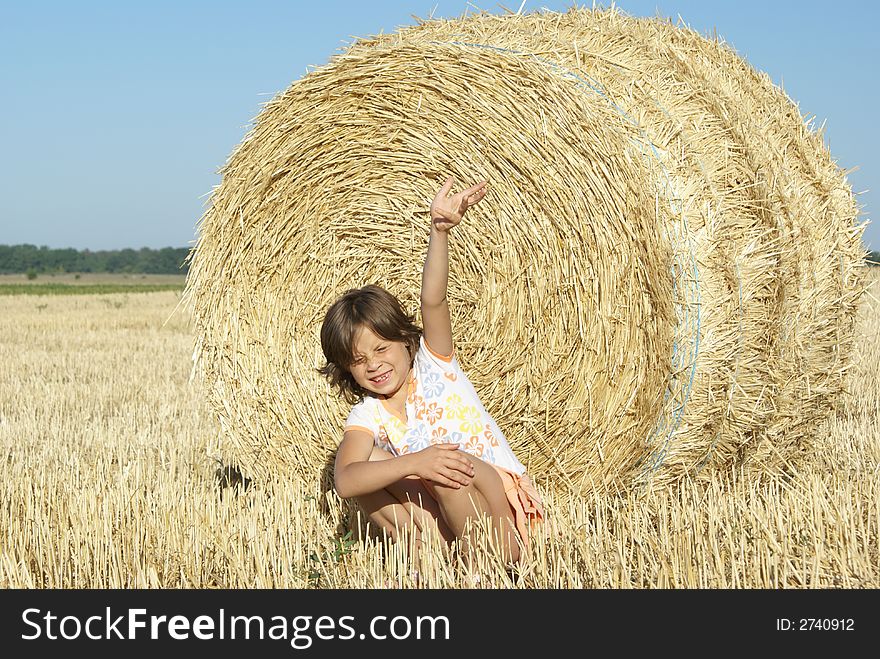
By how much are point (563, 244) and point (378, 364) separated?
1.04 meters

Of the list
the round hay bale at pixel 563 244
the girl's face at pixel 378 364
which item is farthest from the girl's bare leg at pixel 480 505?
the round hay bale at pixel 563 244

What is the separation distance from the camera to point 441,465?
3.53m

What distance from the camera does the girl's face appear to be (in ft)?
13.3

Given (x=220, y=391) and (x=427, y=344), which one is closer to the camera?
(x=427, y=344)

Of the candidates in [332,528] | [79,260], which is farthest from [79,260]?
[332,528]

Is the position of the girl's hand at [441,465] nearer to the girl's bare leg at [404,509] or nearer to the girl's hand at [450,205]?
the girl's bare leg at [404,509]

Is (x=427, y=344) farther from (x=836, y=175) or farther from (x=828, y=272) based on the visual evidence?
(x=836, y=175)

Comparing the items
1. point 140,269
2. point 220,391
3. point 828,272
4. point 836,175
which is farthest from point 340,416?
point 140,269

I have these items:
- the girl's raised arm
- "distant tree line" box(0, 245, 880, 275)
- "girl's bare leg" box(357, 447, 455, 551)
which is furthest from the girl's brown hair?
"distant tree line" box(0, 245, 880, 275)

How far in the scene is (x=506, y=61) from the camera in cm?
449

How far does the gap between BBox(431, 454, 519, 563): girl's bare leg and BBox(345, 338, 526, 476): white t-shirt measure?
32 centimetres

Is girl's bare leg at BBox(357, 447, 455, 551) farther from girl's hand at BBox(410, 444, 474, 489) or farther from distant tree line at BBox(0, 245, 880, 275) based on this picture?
distant tree line at BBox(0, 245, 880, 275)
